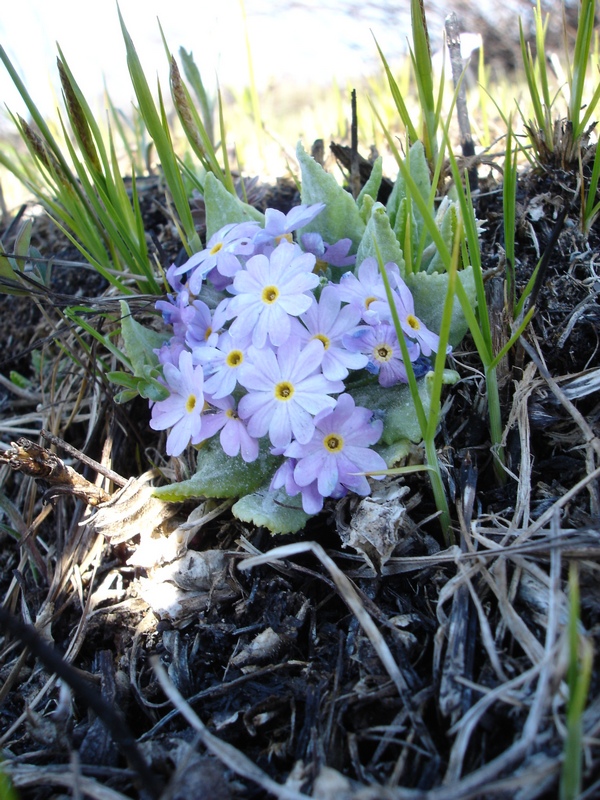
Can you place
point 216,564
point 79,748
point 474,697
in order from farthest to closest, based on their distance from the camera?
point 216,564 < point 79,748 < point 474,697

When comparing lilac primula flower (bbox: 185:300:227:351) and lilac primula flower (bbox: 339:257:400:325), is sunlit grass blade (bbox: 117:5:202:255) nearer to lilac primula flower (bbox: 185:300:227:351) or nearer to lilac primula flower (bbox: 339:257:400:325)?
lilac primula flower (bbox: 185:300:227:351)

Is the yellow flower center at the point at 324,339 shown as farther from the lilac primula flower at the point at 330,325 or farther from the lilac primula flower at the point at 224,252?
the lilac primula flower at the point at 224,252

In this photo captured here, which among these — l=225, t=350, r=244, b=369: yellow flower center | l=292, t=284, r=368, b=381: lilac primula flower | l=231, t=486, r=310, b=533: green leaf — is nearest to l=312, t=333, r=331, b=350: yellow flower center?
l=292, t=284, r=368, b=381: lilac primula flower

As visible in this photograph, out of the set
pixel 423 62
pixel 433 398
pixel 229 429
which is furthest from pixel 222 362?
pixel 423 62

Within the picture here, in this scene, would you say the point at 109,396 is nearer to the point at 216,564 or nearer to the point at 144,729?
the point at 216,564

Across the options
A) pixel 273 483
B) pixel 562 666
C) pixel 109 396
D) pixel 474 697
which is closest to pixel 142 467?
pixel 109 396

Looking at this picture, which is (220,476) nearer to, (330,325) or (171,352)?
(171,352)
